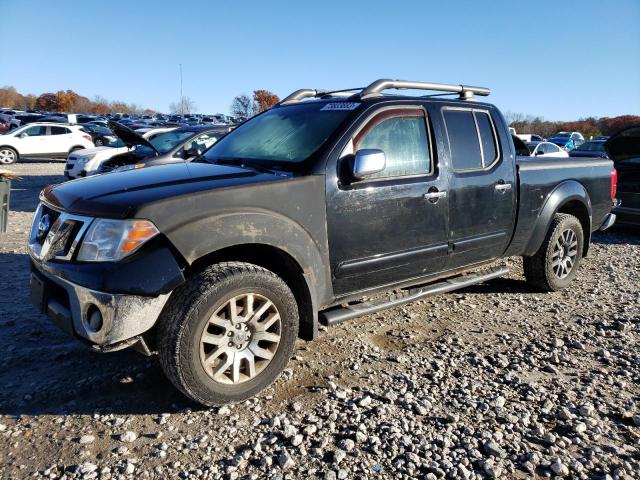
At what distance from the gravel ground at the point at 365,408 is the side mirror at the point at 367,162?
1.38 meters

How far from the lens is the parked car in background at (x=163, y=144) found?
A: 6.73 metres

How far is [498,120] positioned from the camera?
4660 mm

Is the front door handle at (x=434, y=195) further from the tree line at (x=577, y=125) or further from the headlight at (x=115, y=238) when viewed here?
the tree line at (x=577, y=125)

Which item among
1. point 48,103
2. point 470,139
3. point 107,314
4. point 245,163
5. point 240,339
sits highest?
point 48,103

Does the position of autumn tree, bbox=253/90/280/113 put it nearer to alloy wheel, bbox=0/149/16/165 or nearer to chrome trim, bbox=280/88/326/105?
alloy wheel, bbox=0/149/16/165

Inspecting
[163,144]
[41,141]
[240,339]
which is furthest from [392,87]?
[41,141]

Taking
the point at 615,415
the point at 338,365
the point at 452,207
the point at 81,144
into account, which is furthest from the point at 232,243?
the point at 81,144

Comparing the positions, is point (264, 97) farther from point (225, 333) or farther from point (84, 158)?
point (225, 333)

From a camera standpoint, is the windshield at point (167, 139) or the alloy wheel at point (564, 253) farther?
the windshield at point (167, 139)

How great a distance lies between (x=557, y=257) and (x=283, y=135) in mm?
3301

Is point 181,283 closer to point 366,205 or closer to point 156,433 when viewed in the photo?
point 156,433

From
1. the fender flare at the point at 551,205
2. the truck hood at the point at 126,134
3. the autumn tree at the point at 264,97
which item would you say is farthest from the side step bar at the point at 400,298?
the autumn tree at the point at 264,97

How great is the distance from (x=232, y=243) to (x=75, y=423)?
4.38 feet

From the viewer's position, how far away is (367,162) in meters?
3.24
